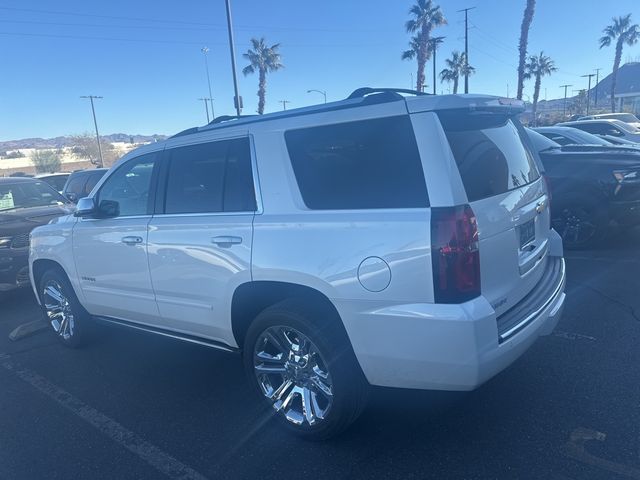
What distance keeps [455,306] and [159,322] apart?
2.47 metres

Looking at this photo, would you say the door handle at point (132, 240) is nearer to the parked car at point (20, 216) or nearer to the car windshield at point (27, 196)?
the parked car at point (20, 216)

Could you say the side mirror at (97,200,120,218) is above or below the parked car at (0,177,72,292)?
above

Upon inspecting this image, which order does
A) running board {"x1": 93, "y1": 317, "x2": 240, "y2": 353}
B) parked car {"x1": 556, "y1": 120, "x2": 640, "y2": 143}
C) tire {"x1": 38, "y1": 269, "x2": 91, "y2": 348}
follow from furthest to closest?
parked car {"x1": 556, "y1": 120, "x2": 640, "y2": 143}
tire {"x1": 38, "y1": 269, "x2": 91, "y2": 348}
running board {"x1": 93, "y1": 317, "x2": 240, "y2": 353}

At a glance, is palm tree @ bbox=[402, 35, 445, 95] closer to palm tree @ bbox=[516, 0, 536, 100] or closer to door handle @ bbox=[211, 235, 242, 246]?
palm tree @ bbox=[516, 0, 536, 100]

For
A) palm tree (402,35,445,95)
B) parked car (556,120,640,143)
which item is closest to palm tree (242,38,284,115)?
palm tree (402,35,445,95)

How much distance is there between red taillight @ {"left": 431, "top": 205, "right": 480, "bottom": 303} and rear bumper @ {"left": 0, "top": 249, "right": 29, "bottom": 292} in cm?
617

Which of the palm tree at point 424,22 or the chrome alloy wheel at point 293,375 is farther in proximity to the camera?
the palm tree at point 424,22

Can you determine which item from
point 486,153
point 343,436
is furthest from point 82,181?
point 486,153

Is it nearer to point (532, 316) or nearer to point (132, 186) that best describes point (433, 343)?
point (532, 316)

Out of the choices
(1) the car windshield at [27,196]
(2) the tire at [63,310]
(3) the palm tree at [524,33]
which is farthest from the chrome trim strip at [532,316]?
(3) the palm tree at [524,33]

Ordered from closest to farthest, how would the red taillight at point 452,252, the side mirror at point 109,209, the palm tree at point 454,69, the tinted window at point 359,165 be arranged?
the red taillight at point 452,252 → the tinted window at point 359,165 → the side mirror at point 109,209 → the palm tree at point 454,69

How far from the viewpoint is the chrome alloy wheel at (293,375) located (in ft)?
9.86

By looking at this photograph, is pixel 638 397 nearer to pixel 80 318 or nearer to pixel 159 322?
pixel 159 322

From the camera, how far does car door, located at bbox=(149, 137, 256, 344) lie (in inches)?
127
